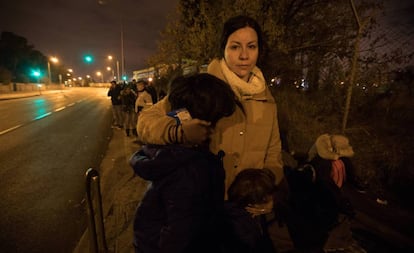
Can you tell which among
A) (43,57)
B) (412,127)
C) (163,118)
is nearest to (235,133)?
(163,118)

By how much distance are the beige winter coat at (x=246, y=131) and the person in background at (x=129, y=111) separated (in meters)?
7.55

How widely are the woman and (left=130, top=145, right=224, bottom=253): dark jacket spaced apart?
0.26 meters

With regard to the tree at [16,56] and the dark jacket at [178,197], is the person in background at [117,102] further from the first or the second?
the tree at [16,56]

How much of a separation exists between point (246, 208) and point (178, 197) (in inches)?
22.0

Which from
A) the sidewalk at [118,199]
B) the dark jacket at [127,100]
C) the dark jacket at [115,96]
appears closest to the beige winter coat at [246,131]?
the sidewalk at [118,199]

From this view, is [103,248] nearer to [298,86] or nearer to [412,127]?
[412,127]

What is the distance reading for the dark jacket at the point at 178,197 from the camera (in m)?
1.14

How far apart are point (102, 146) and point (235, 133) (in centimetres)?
688

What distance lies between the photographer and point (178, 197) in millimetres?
1138

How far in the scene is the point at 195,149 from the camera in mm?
1219

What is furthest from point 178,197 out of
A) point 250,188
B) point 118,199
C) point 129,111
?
point 129,111

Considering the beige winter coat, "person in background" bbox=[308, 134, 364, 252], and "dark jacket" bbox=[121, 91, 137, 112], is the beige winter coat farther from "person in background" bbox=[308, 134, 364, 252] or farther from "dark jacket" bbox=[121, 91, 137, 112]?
"dark jacket" bbox=[121, 91, 137, 112]

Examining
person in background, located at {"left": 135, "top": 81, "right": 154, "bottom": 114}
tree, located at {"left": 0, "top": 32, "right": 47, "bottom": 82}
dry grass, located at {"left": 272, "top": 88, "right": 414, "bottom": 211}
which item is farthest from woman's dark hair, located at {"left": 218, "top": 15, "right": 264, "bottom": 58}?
tree, located at {"left": 0, "top": 32, "right": 47, "bottom": 82}

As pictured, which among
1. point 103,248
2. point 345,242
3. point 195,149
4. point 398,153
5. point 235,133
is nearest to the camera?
point 195,149
